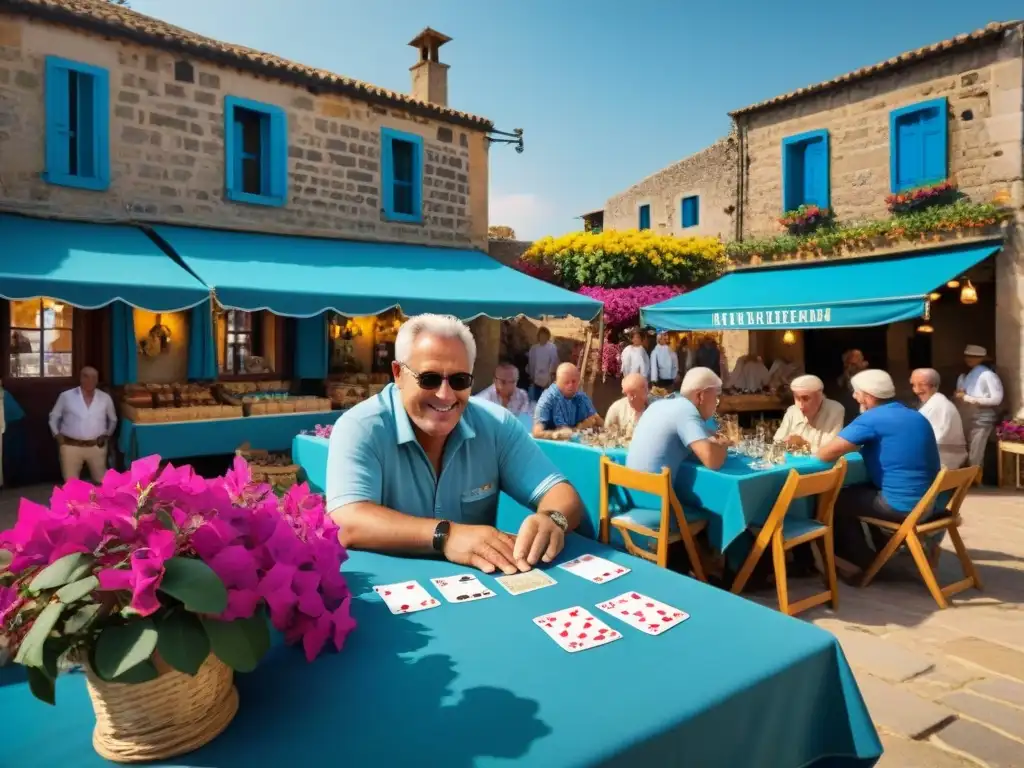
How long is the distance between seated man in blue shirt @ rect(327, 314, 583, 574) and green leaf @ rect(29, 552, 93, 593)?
47.4 inches

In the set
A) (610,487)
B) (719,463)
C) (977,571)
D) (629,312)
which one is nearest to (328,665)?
(719,463)

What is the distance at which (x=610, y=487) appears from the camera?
5.28 meters

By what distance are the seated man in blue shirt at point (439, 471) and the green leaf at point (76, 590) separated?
123cm

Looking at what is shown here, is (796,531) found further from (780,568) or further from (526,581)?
(526,581)

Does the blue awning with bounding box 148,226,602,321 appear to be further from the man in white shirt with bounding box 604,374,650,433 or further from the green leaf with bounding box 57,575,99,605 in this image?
the green leaf with bounding box 57,575,99,605

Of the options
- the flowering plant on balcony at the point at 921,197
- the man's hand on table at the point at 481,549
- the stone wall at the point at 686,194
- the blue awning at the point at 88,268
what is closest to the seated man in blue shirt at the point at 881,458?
the man's hand on table at the point at 481,549

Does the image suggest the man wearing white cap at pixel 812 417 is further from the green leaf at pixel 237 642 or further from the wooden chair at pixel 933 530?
the green leaf at pixel 237 642

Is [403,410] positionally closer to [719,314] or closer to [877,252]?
[719,314]

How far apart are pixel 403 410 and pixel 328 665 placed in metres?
1.21

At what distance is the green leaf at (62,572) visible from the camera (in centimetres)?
112

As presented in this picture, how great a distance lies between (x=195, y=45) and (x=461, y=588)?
10.4 m

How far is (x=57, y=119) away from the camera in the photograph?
869 cm

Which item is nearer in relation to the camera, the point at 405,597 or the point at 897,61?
the point at 405,597

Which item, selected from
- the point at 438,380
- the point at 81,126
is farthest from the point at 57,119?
the point at 438,380
